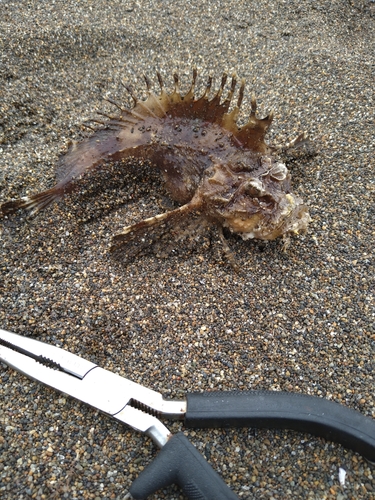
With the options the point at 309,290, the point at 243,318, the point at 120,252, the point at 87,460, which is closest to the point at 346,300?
the point at 309,290

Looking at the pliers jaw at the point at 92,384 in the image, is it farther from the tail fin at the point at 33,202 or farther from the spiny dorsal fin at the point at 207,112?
the spiny dorsal fin at the point at 207,112

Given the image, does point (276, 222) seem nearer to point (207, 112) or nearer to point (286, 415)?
point (207, 112)

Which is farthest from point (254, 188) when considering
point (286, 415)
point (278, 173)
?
point (286, 415)

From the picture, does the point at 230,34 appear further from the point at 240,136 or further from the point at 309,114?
the point at 240,136

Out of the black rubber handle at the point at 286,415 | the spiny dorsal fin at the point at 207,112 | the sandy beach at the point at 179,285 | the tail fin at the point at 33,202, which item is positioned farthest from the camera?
the tail fin at the point at 33,202

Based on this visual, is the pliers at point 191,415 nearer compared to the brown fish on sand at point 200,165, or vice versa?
the pliers at point 191,415

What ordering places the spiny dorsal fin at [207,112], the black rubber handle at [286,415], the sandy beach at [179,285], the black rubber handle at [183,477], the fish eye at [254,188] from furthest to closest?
the spiny dorsal fin at [207,112]
the fish eye at [254,188]
the sandy beach at [179,285]
the black rubber handle at [286,415]
the black rubber handle at [183,477]

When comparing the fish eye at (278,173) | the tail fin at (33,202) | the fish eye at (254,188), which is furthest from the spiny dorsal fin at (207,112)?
the tail fin at (33,202)

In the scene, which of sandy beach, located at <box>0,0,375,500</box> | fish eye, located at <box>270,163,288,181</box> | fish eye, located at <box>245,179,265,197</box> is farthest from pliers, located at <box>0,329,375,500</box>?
fish eye, located at <box>270,163,288,181</box>
